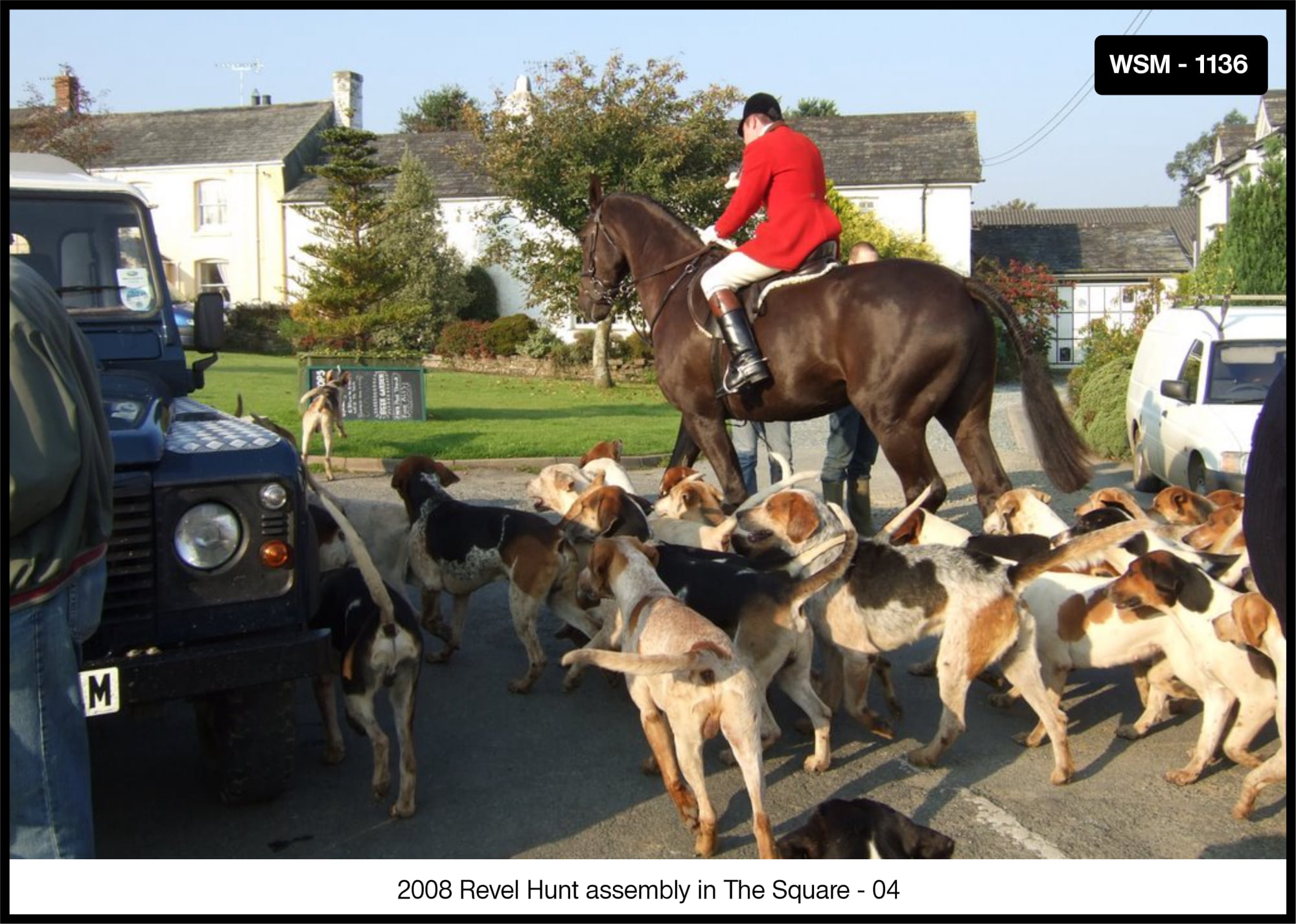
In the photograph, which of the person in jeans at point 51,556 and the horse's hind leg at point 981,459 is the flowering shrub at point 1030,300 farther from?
the person in jeans at point 51,556

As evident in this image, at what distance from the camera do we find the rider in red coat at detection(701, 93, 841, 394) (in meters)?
8.77

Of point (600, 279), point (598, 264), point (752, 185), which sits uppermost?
point (752, 185)

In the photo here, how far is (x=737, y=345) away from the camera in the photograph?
28.7 ft

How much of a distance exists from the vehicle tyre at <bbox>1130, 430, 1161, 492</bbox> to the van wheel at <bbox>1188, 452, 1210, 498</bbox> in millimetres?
2068

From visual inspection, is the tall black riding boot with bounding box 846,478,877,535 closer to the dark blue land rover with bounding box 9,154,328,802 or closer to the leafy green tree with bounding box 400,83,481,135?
the dark blue land rover with bounding box 9,154,328,802

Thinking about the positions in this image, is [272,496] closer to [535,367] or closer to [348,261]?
[348,261]

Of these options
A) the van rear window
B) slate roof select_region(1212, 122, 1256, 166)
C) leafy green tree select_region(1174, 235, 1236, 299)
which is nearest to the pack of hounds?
the van rear window

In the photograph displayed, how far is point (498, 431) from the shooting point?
20.2 metres

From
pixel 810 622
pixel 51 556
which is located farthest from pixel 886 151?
pixel 51 556

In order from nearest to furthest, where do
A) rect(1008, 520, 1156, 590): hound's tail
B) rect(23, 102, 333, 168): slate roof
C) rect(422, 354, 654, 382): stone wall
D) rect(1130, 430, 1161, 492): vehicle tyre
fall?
rect(1008, 520, 1156, 590): hound's tail < rect(1130, 430, 1161, 492): vehicle tyre < rect(422, 354, 654, 382): stone wall < rect(23, 102, 333, 168): slate roof

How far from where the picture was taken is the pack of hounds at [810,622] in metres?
5.00

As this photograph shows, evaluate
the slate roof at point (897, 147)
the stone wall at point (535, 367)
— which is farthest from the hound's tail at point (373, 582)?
the slate roof at point (897, 147)

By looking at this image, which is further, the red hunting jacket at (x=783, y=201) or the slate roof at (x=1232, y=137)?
the slate roof at (x=1232, y=137)

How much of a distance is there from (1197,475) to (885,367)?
5.53 m
